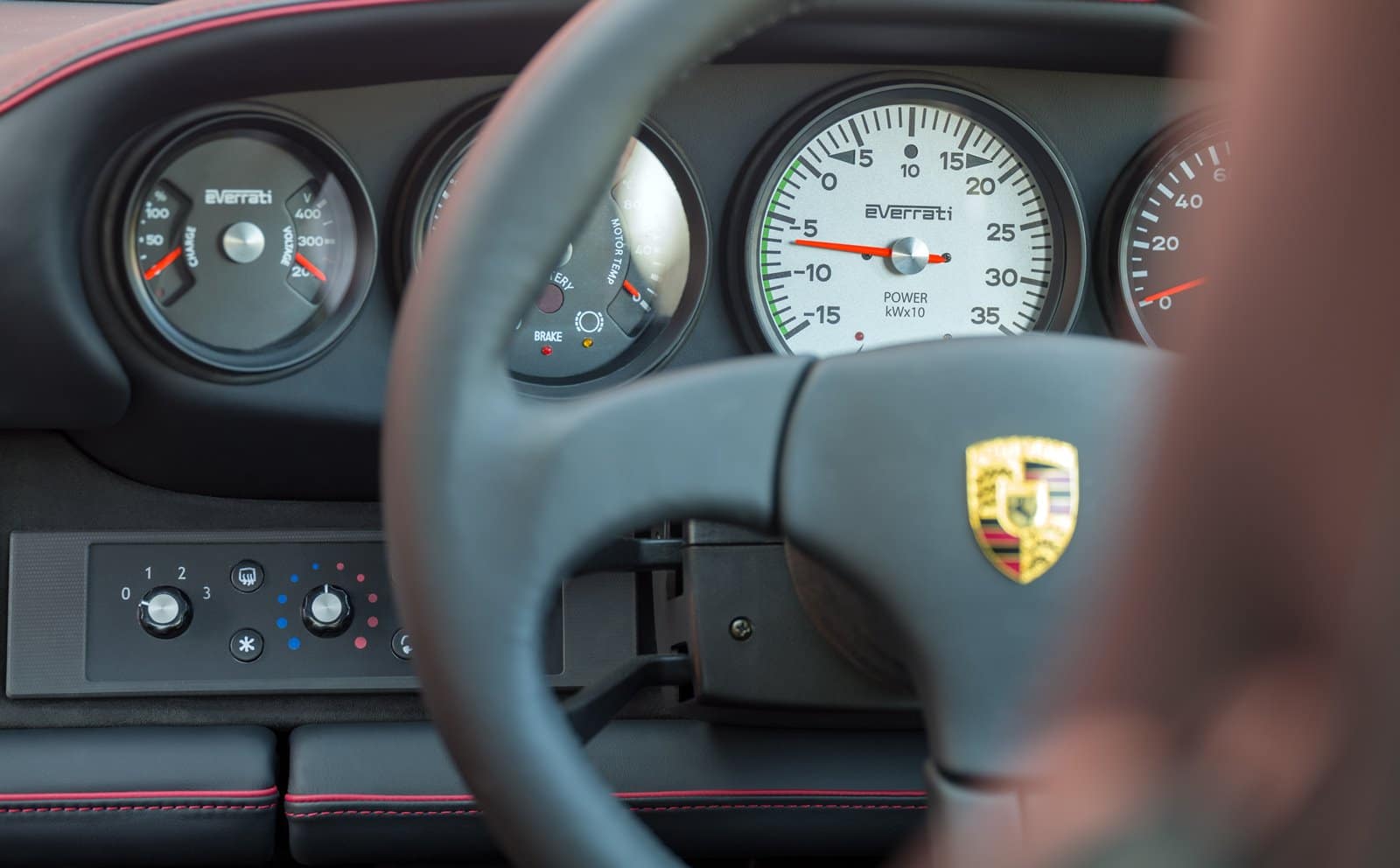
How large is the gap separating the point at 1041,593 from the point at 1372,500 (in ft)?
1.06

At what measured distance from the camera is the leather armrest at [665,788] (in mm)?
1546

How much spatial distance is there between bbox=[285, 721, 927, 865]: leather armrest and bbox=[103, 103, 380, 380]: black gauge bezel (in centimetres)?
41

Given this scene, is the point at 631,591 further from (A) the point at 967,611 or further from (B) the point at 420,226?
(A) the point at 967,611

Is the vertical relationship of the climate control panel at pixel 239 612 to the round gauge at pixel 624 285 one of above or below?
below

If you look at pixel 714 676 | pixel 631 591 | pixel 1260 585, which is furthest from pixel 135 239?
pixel 1260 585

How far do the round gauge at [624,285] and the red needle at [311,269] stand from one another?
0.43ft

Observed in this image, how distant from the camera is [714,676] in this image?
136 centimetres

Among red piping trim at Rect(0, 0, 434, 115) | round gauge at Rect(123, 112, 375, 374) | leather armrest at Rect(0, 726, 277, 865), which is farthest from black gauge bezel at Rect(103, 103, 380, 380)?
leather armrest at Rect(0, 726, 277, 865)

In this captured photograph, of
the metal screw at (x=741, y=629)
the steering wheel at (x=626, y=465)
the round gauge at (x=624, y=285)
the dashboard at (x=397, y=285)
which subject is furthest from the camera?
the round gauge at (x=624, y=285)

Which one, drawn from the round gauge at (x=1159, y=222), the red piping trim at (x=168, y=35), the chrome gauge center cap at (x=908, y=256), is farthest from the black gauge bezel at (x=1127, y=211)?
the red piping trim at (x=168, y=35)

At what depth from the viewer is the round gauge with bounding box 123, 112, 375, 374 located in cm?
158

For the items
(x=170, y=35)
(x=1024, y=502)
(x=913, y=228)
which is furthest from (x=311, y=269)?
(x=1024, y=502)

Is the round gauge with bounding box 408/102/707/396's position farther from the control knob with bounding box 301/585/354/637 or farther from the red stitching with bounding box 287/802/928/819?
the red stitching with bounding box 287/802/928/819

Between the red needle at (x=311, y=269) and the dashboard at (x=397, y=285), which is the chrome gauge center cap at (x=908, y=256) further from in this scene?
the red needle at (x=311, y=269)
